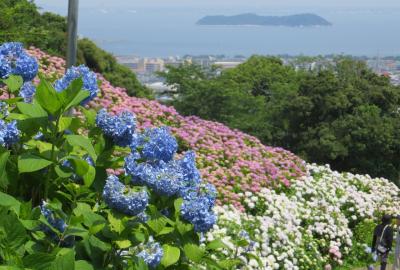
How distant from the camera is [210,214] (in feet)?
7.68

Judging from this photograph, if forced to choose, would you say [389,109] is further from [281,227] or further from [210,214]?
[210,214]

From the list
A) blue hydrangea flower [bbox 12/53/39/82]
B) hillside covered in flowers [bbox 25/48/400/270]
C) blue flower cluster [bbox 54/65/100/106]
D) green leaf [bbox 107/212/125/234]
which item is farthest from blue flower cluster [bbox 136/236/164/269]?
hillside covered in flowers [bbox 25/48/400/270]

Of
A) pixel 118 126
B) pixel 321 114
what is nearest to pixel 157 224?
pixel 118 126

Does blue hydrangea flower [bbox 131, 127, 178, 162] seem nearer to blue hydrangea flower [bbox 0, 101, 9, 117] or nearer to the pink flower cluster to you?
blue hydrangea flower [bbox 0, 101, 9, 117]

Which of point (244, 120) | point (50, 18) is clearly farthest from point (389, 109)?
point (50, 18)

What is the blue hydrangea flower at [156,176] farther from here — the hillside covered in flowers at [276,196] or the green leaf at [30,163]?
the hillside covered in flowers at [276,196]

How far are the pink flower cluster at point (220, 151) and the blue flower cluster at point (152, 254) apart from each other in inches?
246

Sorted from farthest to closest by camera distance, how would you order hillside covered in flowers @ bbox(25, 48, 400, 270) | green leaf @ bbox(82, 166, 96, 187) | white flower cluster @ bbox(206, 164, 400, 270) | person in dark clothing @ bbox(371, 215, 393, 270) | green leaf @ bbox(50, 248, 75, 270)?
person in dark clothing @ bbox(371, 215, 393, 270) → hillside covered in flowers @ bbox(25, 48, 400, 270) → white flower cluster @ bbox(206, 164, 400, 270) → green leaf @ bbox(82, 166, 96, 187) → green leaf @ bbox(50, 248, 75, 270)

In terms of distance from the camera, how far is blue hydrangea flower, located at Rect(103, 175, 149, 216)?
2039 millimetres

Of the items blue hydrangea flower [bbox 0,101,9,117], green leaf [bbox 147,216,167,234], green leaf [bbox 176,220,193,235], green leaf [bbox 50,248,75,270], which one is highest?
blue hydrangea flower [bbox 0,101,9,117]

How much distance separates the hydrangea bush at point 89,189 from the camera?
2047 mm

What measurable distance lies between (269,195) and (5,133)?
6.87 m

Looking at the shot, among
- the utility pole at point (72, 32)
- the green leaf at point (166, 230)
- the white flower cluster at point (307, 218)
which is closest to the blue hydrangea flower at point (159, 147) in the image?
the green leaf at point (166, 230)

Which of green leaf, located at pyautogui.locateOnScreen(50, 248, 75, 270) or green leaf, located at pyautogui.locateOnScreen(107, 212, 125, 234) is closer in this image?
green leaf, located at pyautogui.locateOnScreen(50, 248, 75, 270)
